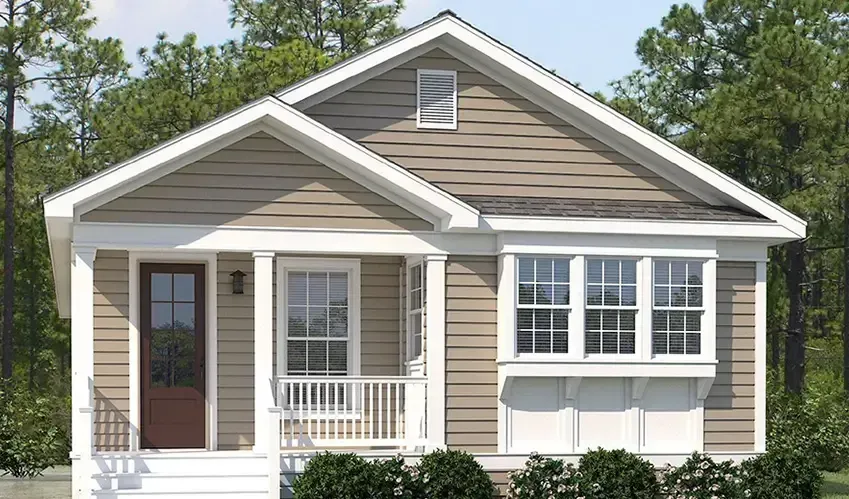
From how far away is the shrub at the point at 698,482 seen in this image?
1549cm

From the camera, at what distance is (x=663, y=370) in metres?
15.7

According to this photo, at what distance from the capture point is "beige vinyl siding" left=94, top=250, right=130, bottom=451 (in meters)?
15.7

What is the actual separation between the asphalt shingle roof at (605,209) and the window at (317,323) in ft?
6.56

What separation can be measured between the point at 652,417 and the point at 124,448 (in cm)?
632

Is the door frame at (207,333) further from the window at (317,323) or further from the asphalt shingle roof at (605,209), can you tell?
the asphalt shingle roof at (605,209)

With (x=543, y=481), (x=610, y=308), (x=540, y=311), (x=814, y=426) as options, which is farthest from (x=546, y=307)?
(x=814, y=426)

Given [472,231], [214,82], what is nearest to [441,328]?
[472,231]

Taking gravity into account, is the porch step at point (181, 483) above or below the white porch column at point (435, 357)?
below

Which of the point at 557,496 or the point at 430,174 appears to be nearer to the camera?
the point at 557,496

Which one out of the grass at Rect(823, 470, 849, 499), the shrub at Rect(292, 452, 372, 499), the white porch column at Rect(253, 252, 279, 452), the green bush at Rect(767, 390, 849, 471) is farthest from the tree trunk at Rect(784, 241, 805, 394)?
the white porch column at Rect(253, 252, 279, 452)

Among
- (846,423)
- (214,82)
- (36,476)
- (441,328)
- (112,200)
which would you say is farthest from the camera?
(214,82)

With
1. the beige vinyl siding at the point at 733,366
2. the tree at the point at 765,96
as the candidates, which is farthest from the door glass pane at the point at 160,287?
the tree at the point at 765,96

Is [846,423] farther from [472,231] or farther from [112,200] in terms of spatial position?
[112,200]

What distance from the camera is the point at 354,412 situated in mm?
15078
